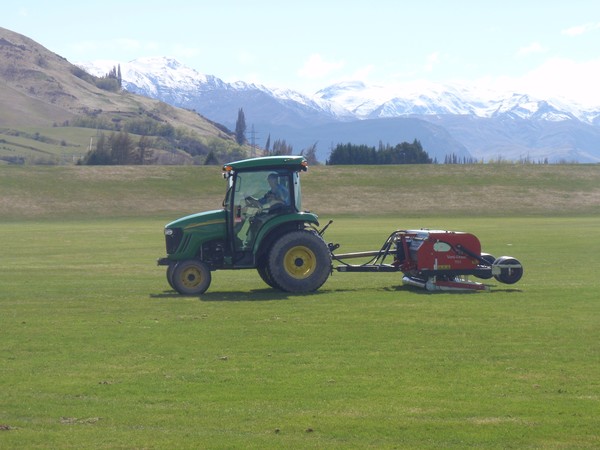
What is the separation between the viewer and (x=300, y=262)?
23.0m

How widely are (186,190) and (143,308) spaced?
83294mm

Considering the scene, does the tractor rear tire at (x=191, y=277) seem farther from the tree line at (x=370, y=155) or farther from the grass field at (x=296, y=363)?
the tree line at (x=370, y=155)

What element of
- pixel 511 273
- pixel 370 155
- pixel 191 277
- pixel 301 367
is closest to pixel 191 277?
pixel 191 277

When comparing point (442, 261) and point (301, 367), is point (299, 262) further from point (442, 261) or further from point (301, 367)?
point (301, 367)

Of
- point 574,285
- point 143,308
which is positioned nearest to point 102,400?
point 143,308

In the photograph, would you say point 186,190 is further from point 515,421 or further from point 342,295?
point 515,421

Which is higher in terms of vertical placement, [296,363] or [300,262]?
[300,262]

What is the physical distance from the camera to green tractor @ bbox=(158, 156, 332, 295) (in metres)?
23.0

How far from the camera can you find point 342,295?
75.7 ft

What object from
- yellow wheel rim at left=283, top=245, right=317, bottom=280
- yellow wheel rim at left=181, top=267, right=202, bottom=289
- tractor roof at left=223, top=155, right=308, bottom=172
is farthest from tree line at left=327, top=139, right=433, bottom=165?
yellow wheel rim at left=283, top=245, right=317, bottom=280

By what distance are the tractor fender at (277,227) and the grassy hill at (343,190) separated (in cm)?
6573

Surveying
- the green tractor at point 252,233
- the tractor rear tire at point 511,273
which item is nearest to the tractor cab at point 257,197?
the green tractor at point 252,233

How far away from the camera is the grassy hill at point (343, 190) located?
94.4 metres

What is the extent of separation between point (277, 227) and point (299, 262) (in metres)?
0.91
